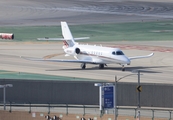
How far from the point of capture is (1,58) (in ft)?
352

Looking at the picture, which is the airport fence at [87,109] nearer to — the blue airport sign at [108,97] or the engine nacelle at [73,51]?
the blue airport sign at [108,97]

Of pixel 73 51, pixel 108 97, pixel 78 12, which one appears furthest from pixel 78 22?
pixel 108 97

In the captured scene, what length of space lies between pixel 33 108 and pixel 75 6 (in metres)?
120

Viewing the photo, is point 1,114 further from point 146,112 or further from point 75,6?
point 75,6

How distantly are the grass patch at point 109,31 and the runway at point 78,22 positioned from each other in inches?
274

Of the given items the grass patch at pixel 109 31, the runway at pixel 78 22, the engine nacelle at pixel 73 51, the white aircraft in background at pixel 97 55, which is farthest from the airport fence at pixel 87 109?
the grass patch at pixel 109 31

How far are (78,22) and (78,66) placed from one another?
60095 millimetres

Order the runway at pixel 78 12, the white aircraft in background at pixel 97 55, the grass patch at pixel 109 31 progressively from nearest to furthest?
the white aircraft in background at pixel 97 55 → the grass patch at pixel 109 31 → the runway at pixel 78 12

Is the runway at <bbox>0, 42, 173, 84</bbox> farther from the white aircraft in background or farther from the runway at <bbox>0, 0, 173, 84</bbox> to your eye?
the white aircraft in background

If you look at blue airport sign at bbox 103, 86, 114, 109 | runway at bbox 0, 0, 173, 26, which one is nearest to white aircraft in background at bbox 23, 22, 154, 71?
blue airport sign at bbox 103, 86, 114, 109

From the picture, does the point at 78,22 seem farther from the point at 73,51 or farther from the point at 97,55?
the point at 97,55

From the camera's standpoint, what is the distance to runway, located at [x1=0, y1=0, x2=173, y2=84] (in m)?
94.0

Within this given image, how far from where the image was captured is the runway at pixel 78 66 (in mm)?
90375

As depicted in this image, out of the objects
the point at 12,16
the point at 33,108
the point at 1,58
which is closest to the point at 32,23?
the point at 12,16
